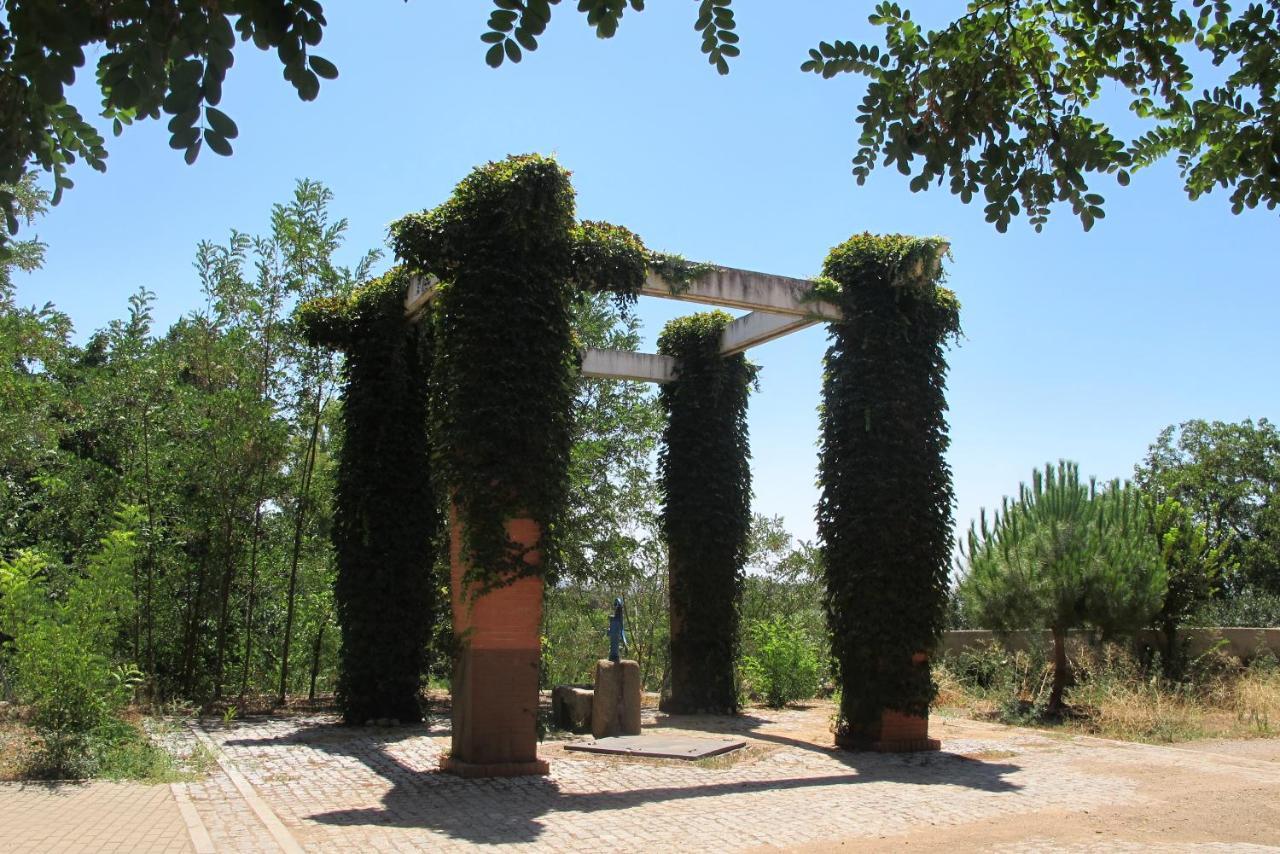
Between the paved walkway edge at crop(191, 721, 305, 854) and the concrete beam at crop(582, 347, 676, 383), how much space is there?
23.4ft

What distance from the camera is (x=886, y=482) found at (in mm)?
11188

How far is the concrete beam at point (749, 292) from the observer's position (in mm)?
11156

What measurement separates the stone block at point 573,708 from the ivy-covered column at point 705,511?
2289 mm

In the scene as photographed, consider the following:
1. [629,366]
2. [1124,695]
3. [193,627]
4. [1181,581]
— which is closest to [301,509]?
[193,627]

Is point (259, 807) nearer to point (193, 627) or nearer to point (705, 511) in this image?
point (193, 627)

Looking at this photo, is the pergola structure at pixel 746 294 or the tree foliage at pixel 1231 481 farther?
the tree foliage at pixel 1231 481

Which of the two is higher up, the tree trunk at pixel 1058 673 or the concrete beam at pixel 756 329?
the concrete beam at pixel 756 329

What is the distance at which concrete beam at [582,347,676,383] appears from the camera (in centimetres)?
1448

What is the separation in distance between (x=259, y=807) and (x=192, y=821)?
0.65m

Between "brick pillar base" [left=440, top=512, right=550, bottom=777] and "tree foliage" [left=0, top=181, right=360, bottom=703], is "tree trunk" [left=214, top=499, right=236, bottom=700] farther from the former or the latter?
"brick pillar base" [left=440, top=512, right=550, bottom=777]

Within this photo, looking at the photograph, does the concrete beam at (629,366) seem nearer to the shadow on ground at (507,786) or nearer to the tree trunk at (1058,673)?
the shadow on ground at (507,786)

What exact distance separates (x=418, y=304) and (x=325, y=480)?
16.7ft

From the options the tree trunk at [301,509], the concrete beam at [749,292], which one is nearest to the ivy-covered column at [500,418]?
the concrete beam at [749,292]

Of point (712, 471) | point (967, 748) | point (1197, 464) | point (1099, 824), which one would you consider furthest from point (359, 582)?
point (1197, 464)
